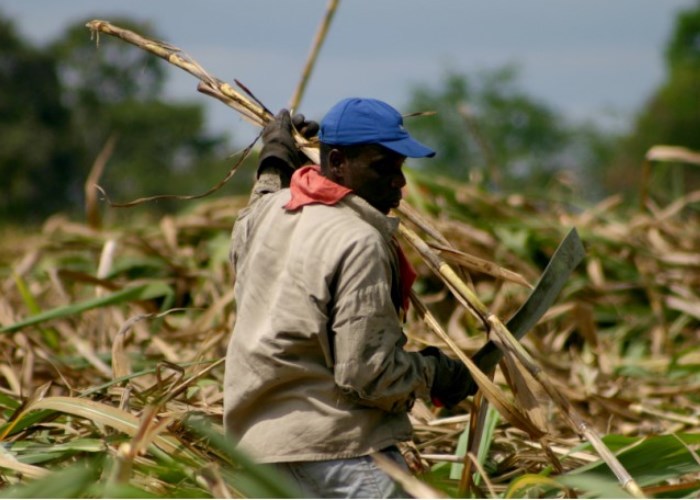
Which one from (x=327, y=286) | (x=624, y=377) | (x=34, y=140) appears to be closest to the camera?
(x=327, y=286)

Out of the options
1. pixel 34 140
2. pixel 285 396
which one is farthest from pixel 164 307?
pixel 34 140

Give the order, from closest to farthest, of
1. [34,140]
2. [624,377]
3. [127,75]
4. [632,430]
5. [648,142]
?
[632,430], [624,377], [34,140], [648,142], [127,75]

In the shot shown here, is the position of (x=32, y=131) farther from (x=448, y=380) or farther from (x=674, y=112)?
(x=448, y=380)

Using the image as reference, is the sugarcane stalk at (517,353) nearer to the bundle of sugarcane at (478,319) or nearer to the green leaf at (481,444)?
the bundle of sugarcane at (478,319)

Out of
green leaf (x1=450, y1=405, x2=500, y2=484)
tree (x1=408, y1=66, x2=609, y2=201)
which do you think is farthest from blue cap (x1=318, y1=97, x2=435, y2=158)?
tree (x1=408, y1=66, x2=609, y2=201)

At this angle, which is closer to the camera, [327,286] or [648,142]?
[327,286]

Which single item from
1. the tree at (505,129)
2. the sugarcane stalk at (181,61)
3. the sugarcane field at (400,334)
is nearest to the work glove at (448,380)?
the sugarcane field at (400,334)

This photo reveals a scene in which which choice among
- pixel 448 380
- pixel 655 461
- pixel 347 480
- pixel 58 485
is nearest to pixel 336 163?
pixel 448 380

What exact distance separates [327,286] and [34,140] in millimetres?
38417

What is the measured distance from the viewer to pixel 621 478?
9.39ft

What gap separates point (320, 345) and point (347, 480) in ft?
0.98

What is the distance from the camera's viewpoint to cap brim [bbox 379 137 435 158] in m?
2.75

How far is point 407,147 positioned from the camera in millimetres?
2768

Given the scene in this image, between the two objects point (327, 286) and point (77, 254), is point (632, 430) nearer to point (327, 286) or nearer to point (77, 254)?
point (327, 286)
